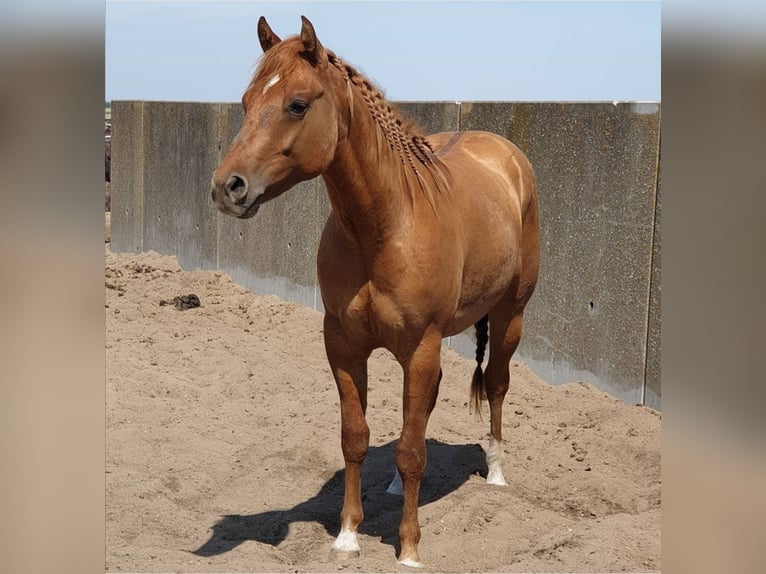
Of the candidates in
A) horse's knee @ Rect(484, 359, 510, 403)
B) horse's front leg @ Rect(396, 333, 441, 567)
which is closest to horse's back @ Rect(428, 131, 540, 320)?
horse's knee @ Rect(484, 359, 510, 403)

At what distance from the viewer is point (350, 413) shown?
406 cm

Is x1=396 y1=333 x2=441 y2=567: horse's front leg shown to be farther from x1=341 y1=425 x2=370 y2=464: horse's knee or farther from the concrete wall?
the concrete wall

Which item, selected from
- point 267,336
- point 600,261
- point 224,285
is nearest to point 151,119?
point 224,285

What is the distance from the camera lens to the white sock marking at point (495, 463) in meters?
5.07

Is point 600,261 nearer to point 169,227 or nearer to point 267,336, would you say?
point 267,336

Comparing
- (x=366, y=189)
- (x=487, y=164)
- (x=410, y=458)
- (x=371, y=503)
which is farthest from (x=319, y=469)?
(x=366, y=189)

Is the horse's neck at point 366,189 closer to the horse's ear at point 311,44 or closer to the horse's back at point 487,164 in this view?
the horse's ear at point 311,44

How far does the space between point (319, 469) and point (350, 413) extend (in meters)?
1.19

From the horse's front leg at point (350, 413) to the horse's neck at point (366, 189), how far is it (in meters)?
0.48

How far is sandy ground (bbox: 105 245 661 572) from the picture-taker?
4.05m

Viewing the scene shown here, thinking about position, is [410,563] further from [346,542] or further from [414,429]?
[414,429]

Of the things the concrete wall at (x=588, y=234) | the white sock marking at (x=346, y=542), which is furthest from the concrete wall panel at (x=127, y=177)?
the white sock marking at (x=346, y=542)

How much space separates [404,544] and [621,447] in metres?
2.03

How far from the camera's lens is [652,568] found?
12.8 feet
